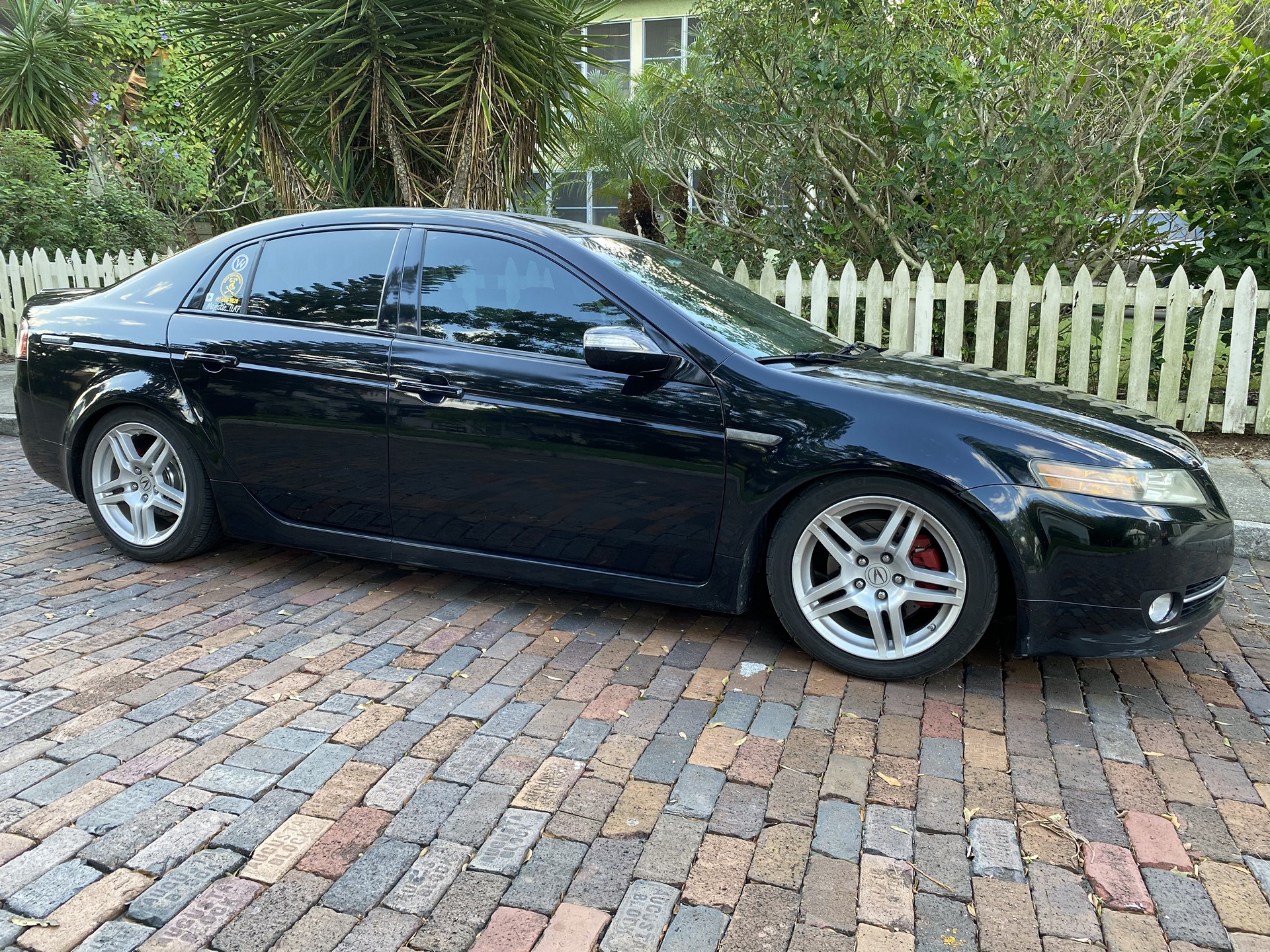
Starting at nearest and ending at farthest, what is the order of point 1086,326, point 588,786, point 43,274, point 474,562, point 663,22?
1. point 588,786
2. point 474,562
3. point 1086,326
4. point 43,274
5. point 663,22

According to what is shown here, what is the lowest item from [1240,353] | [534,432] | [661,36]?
[534,432]

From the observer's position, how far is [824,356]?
4043 millimetres

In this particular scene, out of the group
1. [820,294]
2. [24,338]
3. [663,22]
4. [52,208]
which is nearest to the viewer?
[24,338]

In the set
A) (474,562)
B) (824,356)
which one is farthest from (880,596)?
(474,562)

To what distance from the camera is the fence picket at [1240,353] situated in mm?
6750

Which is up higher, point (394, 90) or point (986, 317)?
point (394, 90)

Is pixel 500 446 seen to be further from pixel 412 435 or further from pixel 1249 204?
pixel 1249 204

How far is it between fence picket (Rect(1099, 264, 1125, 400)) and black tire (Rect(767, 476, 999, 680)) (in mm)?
4208

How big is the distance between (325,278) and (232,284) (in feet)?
1.61

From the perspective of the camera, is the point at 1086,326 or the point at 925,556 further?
the point at 1086,326

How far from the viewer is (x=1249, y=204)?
736 centimetres

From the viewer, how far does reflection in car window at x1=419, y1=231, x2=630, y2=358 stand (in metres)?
3.81

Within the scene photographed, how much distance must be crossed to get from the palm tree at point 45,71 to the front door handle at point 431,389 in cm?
1120

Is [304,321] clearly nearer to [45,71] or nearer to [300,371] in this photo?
[300,371]
